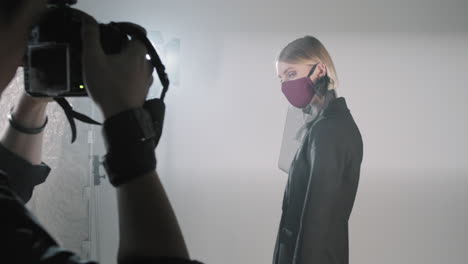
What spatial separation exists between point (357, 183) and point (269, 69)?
1.77 ft

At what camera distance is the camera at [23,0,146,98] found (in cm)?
61

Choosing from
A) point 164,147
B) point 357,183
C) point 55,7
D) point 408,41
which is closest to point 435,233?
point 357,183

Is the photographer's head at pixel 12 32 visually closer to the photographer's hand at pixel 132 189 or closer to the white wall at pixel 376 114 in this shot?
the photographer's hand at pixel 132 189

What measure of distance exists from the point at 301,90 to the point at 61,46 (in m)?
1.13

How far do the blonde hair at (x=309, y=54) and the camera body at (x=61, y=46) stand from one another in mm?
1085

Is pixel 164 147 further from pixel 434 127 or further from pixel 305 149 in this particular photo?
pixel 434 127

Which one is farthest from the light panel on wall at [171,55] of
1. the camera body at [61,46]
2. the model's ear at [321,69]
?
the camera body at [61,46]

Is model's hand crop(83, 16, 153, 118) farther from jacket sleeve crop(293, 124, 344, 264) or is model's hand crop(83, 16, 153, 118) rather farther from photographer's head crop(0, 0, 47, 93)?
jacket sleeve crop(293, 124, 344, 264)

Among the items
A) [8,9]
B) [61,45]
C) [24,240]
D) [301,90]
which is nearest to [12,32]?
[8,9]

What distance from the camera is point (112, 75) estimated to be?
1.79 feet

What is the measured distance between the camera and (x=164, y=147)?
185cm

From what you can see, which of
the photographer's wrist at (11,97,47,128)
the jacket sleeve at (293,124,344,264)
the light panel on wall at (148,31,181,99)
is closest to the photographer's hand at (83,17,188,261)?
the photographer's wrist at (11,97,47,128)

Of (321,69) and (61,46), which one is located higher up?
(321,69)

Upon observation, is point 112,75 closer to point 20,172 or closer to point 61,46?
point 61,46
